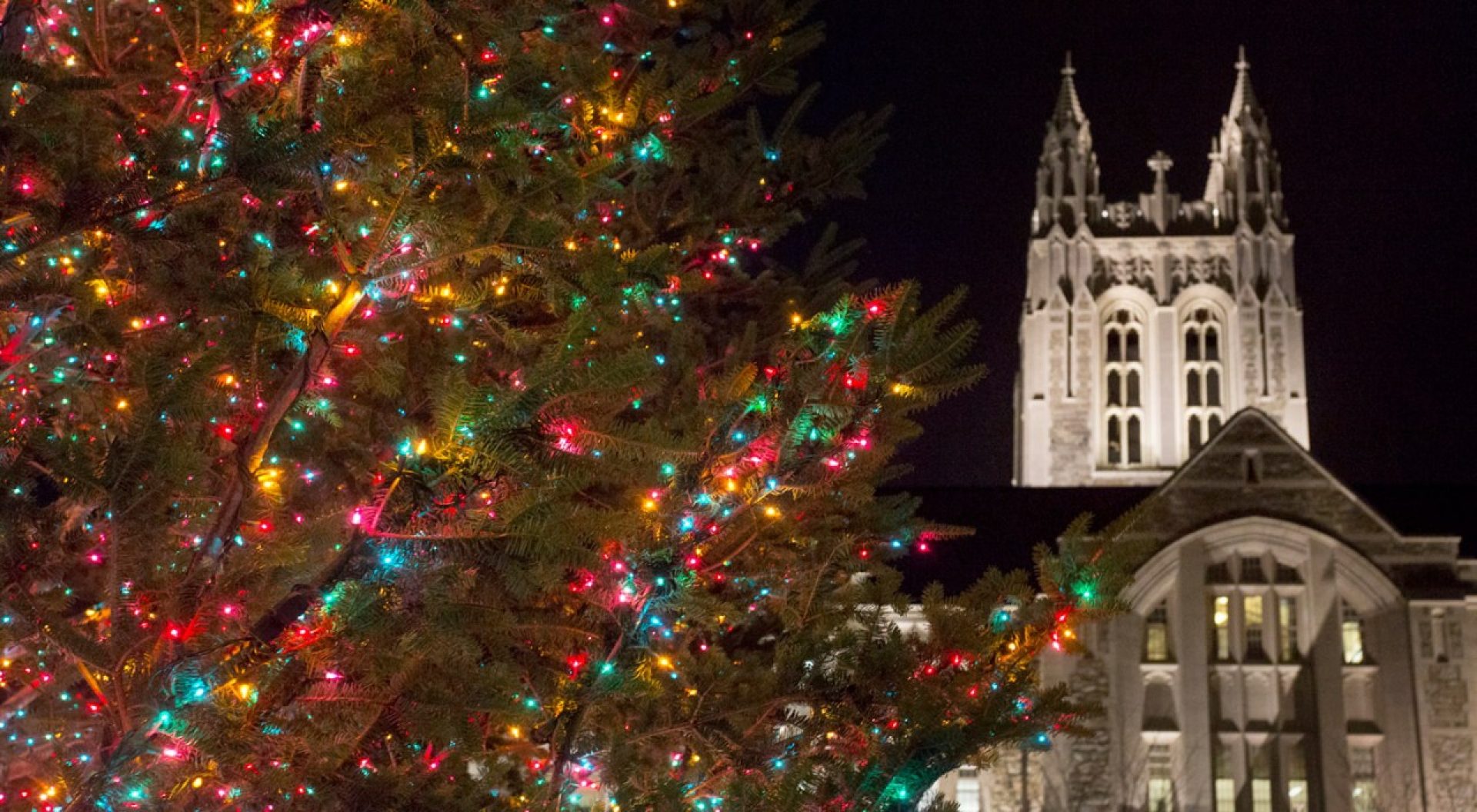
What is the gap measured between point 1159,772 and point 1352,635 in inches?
155

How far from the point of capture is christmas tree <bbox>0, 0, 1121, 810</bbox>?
5277mm

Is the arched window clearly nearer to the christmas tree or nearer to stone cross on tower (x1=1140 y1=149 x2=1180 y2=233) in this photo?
stone cross on tower (x1=1140 y1=149 x2=1180 y2=233)

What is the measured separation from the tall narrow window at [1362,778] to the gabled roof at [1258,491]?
337 cm

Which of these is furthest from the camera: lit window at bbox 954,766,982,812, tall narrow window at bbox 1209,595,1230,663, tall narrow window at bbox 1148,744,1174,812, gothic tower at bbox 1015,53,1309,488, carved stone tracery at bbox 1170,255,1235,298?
carved stone tracery at bbox 1170,255,1235,298

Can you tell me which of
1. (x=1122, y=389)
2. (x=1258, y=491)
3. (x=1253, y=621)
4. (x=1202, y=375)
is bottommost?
(x=1253, y=621)

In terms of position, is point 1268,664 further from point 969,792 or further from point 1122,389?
point 1122,389

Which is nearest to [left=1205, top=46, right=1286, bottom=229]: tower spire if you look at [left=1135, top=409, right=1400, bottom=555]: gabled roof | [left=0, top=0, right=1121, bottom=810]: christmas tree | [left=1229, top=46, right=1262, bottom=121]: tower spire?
[left=1229, top=46, right=1262, bottom=121]: tower spire

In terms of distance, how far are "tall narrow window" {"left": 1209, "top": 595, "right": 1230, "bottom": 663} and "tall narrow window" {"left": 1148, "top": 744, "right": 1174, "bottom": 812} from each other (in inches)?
73.2

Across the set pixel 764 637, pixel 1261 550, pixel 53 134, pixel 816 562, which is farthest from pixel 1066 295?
pixel 53 134

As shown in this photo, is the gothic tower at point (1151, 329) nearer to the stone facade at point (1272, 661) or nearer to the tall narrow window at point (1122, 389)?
the tall narrow window at point (1122, 389)

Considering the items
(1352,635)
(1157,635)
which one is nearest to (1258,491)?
(1352,635)

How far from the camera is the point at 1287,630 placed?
25.0 meters

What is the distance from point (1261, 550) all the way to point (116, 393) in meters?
21.0

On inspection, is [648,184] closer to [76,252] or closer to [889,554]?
[889,554]
